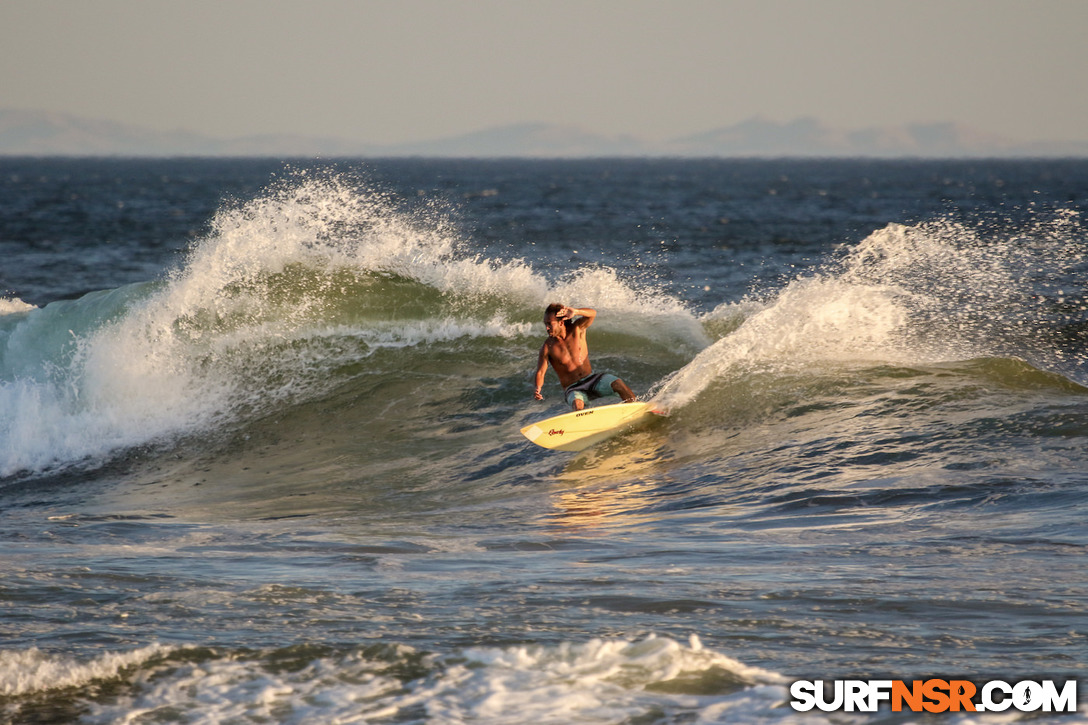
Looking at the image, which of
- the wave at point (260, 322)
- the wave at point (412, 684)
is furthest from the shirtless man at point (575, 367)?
the wave at point (412, 684)

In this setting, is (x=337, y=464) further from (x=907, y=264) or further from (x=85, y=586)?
(x=907, y=264)

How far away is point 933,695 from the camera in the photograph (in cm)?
429

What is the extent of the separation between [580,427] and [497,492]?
1244 mm

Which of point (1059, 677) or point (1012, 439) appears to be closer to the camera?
point (1059, 677)

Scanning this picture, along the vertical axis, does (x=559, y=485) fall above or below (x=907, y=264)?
below

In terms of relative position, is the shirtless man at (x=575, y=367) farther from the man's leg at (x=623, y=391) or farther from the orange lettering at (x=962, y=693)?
the orange lettering at (x=962, y=693)

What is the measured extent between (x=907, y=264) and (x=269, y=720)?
17.0m

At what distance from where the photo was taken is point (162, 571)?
6.23 metres

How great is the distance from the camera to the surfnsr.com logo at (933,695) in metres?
4.19

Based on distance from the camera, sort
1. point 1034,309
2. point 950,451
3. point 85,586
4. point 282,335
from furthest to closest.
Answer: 1. point 1034,309
2. point 282,335
3. point 950,451
4. point 85,586

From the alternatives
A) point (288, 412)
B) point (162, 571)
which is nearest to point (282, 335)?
point (288, 412)

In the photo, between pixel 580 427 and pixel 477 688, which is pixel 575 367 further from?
pixel 477 688

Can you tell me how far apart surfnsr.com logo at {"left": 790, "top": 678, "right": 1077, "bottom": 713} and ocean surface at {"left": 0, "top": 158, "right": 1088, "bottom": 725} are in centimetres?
8

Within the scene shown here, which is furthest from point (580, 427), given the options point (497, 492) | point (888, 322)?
point (888, 322)
